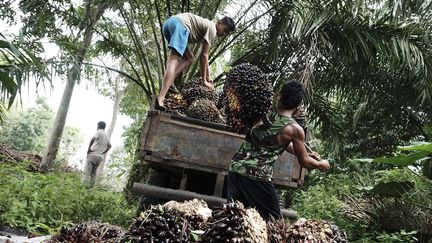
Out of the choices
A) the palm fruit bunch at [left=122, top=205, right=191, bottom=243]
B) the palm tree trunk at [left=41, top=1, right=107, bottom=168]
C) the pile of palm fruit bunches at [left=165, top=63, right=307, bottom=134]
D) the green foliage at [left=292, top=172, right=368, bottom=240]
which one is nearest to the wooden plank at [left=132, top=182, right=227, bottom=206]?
the pile of palm fruit bunches at [left=165, top=63, right=307, bottom=134]

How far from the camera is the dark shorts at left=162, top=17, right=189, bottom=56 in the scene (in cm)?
430

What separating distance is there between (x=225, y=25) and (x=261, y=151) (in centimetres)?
192

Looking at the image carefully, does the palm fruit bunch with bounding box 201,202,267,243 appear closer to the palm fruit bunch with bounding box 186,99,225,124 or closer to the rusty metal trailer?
the rusty metal trailer

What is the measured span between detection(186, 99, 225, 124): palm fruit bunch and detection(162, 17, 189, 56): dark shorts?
0.53 m

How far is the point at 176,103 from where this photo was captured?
14.0 feet

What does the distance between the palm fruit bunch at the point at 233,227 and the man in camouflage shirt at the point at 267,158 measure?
1.14 m

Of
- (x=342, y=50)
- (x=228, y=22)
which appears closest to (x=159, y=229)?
(x=228, y=22)

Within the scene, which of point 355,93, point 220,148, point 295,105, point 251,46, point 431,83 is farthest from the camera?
point 355,93

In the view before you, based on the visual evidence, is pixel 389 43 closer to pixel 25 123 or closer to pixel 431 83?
pixel 431 83

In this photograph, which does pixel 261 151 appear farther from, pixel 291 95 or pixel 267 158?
pixel 291 95

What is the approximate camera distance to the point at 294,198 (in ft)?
30.7

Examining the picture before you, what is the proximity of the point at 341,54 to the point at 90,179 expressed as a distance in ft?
16.1

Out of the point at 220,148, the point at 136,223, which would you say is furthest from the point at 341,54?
the point at 136,223

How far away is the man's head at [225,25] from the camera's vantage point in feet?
14.6
